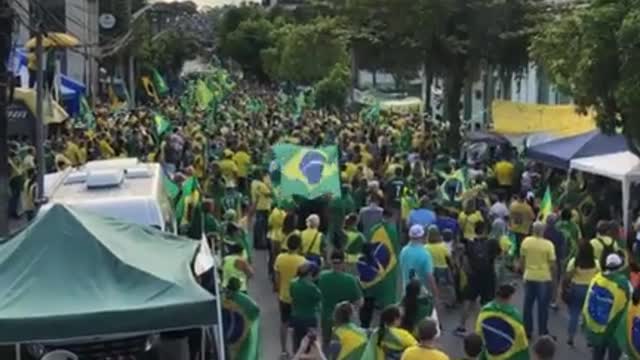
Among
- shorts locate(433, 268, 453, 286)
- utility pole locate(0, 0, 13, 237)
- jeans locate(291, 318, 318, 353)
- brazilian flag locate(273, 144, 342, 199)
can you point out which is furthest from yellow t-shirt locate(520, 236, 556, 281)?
utility pole locate(0, 0, 13, 237)

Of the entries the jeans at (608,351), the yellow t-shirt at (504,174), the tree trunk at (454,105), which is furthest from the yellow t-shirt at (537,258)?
the tree trunk at (454,105)

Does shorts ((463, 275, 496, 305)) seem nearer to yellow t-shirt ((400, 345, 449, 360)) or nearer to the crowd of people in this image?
the crowd of people

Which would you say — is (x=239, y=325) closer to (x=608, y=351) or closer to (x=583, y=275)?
(x=608, y=351)

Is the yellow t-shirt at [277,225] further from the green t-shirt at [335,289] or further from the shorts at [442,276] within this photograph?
the green t-shirt at [335,289]

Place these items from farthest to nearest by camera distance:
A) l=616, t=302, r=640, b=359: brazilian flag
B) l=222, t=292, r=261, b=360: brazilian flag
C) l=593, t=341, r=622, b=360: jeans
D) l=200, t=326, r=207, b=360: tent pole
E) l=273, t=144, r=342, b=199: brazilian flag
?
1. l=273, t=144, r=342, b=199: brazilian flag
2. l=593, t=341, r=622, b=360: jeans
3. l=222, t=292, r=261, b=360: brazilian flag
4. l=616, t=302, r=640, b=359: brazilian flag
5. l=200, t=326, r=207, b=360: tent pole

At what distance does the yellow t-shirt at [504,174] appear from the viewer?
25469 millimetres

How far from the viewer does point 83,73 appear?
64.3 meters

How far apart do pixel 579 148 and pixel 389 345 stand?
14.9 metres

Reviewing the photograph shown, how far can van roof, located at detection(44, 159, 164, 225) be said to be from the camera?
13.1m

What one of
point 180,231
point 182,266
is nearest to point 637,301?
point 182,266

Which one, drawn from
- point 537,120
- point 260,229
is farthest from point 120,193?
point 537,120

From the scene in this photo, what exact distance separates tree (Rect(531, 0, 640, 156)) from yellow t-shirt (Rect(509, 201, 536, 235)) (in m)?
1.81

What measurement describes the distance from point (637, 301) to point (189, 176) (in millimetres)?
10367

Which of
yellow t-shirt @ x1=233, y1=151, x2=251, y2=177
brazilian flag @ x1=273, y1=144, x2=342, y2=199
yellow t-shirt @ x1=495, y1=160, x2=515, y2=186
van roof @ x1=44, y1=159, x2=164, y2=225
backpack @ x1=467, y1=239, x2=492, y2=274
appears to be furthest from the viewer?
yellow t-shirt @ x1=495, y1=160, x2=515, y2=186
